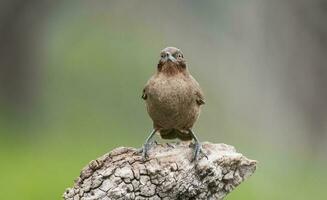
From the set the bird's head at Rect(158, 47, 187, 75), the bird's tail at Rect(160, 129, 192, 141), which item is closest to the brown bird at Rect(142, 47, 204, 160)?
the bird's head at Rect(158, 47, 187, 75)

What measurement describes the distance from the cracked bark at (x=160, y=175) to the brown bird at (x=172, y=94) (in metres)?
0.22

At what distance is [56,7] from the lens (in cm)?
884

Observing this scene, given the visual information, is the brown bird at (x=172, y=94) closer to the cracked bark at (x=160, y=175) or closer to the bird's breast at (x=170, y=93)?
the bird's breast at (x=170, y=93)

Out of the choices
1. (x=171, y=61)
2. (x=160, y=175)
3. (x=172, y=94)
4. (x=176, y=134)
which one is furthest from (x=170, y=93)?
(x=160, y=175)

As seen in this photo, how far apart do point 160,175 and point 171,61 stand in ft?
2.20

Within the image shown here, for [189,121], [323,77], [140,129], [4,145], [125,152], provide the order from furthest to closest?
1. [323,77]
2. [4,145]
3. [140,129]
4. [189,121]
5. [125,152]

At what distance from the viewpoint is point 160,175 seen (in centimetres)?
433

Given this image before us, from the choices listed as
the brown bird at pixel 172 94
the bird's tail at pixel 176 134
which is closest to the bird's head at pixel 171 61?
the brown bird at pixel 172 94

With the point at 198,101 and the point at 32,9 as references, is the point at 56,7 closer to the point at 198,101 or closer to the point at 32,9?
the point at 32,9

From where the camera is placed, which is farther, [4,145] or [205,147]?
[4,145]

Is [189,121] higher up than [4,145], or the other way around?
[4,145]

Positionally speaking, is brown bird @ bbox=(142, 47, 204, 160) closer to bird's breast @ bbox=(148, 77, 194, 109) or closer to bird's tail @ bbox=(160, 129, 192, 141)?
bird's breast @ bbox=(148, 77, 194, 109)

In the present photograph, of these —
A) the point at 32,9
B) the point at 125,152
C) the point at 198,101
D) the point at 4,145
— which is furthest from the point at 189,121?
the point at 32,9

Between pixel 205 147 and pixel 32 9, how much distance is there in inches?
192
